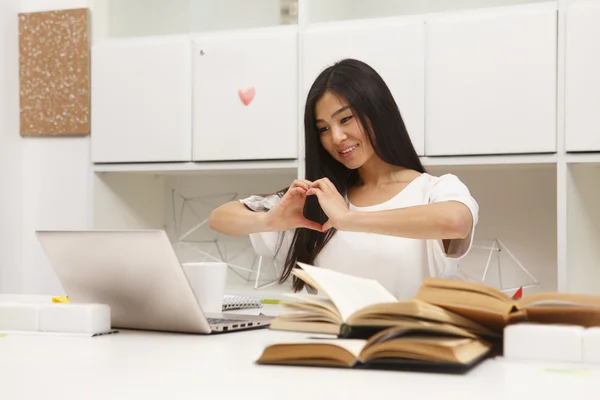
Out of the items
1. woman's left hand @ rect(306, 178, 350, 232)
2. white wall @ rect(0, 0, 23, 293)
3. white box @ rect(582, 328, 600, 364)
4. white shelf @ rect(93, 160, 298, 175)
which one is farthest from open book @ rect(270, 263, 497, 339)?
white wall @ rect(0, 0, 23, 293)

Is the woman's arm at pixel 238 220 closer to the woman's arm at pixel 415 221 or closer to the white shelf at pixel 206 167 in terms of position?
the woman's arm at pixel 415 221

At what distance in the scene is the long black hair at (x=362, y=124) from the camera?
193 cm

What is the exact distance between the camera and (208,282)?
1378mm

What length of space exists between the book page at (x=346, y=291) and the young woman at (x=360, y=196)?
2.04ft

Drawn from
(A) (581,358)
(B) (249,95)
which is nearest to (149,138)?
(B) (249,95)

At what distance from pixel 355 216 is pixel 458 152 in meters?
0.83

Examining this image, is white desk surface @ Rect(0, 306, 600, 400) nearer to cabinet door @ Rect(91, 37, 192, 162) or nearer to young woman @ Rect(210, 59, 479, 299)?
young woman @ Rect(210, 59, 479, 299)

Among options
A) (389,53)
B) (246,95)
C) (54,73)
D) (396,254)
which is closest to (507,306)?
(396,254)

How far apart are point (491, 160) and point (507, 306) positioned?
145cm

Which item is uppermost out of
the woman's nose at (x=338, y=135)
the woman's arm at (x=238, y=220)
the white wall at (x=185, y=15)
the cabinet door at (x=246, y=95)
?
the white wall at (x=185, y=15)

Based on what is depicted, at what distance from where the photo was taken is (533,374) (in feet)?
2.71

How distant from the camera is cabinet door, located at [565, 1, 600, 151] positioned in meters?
2.22

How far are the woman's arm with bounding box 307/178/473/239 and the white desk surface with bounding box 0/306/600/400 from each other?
664 mm

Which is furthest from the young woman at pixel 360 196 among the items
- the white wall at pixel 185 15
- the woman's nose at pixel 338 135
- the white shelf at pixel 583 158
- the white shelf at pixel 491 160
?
the white wall at pixel 185 15
